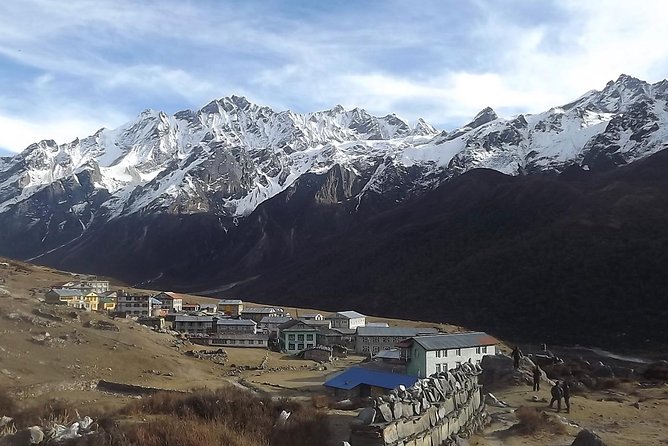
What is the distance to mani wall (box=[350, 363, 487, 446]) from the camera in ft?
31.8

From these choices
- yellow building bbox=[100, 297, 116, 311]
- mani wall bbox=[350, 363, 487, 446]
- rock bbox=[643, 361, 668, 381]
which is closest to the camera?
mani wall bbox=[350, 363, 487, 446]

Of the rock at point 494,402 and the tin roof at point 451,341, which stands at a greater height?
the tin roof at point 451,341

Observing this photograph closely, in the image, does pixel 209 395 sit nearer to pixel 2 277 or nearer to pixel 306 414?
pixel 306 414

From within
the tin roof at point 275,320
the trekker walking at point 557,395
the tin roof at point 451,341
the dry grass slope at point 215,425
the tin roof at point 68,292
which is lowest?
the tin roof at point 275,320

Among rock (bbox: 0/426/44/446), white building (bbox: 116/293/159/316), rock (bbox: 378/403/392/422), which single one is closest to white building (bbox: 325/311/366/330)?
white building (bbox: 116/293/159/316)

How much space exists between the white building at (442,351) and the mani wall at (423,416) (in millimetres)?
23756

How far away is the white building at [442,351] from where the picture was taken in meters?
40.9

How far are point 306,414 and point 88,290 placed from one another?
7977 centimetres

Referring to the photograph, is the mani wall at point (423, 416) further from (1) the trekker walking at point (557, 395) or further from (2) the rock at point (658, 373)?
(2) the rock at point (658, 373)

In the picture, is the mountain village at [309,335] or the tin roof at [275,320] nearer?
the mountain village at [309,335]

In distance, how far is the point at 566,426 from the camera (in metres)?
20.8

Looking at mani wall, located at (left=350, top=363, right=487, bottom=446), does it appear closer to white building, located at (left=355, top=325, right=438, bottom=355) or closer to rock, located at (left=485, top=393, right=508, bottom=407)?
rock, located at (left=485, top=393, right=508, bottom=407)

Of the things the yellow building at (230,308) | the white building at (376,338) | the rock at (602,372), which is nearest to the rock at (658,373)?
the rock at (602,372)

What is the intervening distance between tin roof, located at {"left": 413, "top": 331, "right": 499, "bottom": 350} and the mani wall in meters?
24.4
